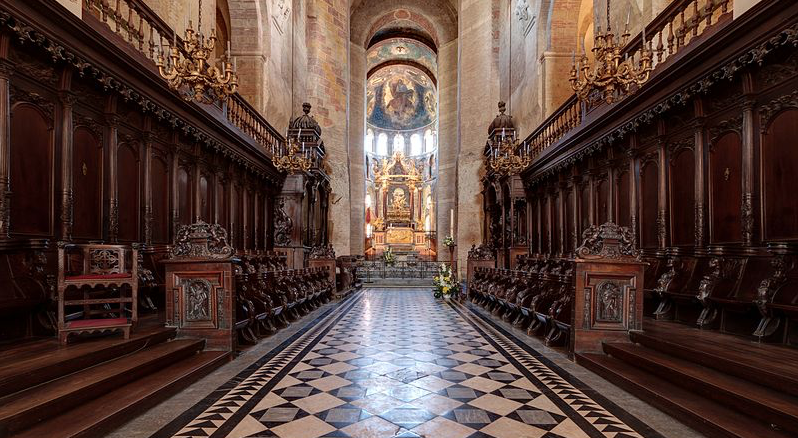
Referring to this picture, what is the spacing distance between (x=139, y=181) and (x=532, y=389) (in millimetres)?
5945

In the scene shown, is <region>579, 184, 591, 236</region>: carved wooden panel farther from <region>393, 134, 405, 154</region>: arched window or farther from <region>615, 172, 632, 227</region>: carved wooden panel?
<region>393, 134, 405, 154</region>: arched window

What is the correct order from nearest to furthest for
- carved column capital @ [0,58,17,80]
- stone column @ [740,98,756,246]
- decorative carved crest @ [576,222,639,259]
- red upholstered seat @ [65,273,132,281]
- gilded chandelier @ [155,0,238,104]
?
red upholstered seat @ [65,273,132,281] → carved column capital @ [0,58,17,80] → stone column @ [740,98,756,246] → decorative carved crest @ [576,222,639,259] → gilded chandelier @ [155,0,238,104]

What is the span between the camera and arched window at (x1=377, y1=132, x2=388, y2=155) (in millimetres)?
41625

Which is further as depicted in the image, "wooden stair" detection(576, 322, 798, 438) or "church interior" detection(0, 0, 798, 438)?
"church interior" detection(0, 0, 798, 438)

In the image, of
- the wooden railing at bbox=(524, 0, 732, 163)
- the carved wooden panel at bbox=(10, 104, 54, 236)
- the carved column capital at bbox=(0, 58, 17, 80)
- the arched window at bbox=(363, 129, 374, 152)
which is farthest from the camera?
the arched window at bbox=(363, 129, 374, 152)

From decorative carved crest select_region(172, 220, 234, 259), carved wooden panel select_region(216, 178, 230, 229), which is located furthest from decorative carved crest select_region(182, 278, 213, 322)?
carved wooden panel select_region(216, 178, 230, 229)

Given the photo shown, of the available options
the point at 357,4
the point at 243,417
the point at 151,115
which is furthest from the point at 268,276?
the point at 357,4

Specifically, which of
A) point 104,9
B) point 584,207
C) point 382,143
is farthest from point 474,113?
point 382,143

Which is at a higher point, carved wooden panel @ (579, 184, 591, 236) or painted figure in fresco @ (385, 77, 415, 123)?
painted figure in fresco @ (385, 77, 415, 123)

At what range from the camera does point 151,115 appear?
6371mm

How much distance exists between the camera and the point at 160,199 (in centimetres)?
686

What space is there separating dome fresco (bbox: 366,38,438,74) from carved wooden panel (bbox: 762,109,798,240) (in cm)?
2832

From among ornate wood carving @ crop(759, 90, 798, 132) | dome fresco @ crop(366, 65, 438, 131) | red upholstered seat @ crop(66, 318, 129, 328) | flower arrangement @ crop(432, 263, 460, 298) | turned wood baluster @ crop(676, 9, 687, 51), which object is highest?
dome fresco @ crop(366, 65, 438, 131)

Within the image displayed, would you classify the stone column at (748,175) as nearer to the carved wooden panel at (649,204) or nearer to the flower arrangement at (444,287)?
the carved wooden panel at (649,204)
